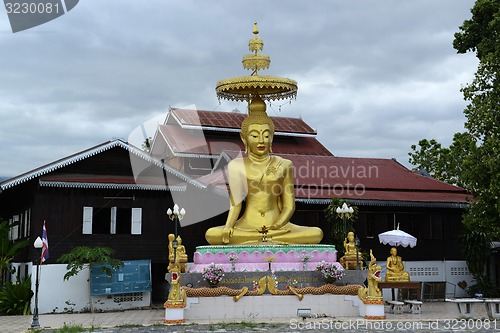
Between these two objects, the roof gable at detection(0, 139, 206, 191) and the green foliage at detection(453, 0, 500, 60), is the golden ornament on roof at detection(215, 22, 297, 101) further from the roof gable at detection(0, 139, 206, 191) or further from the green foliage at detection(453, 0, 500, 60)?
the green foliage at detection(453, 0, 500, 60)

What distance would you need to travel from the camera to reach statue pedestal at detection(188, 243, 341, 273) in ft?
52.7

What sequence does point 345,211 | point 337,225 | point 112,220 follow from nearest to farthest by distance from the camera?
point 345,211
point 112,220
point 337,225

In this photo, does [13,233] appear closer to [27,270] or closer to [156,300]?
[27,270]

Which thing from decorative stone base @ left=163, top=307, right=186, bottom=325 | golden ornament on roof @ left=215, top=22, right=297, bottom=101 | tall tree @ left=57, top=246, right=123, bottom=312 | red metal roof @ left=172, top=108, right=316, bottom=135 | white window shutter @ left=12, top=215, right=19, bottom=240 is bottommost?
decorative stone base @ left=163, top=307, right=186, bottom=325

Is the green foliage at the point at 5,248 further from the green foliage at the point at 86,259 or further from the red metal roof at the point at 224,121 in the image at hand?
the red metal roof at the point at 224,121

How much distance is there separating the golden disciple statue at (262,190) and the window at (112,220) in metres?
4.59

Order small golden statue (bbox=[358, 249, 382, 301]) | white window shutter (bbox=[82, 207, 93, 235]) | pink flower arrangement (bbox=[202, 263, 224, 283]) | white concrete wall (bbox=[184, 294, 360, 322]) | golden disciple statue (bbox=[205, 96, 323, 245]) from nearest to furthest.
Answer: small golden statue (bbox=[358, 249, 382, 301]) → white concrete wall (bbox=[184, 294, 360, 322]) → pink flower arrangement (bbox=[202, 263, 224, 283]) → golden disciple statue (bbox=[205, 96, 323, 245]) → white window shutter (bbox=[82, 207, 93, 235])

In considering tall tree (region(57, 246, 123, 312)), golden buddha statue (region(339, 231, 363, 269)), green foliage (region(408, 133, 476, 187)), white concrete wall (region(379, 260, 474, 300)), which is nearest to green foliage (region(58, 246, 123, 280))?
tall tree (region(57, 246, 123, 312))

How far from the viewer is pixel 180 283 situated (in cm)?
1545

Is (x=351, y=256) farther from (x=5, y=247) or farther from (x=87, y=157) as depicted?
(x=5, y=247)

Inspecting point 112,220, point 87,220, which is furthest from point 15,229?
point 112,220

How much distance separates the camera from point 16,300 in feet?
62.9

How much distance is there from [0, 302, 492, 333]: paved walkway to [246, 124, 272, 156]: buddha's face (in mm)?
5163

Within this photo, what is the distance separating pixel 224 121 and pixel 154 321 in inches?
609
